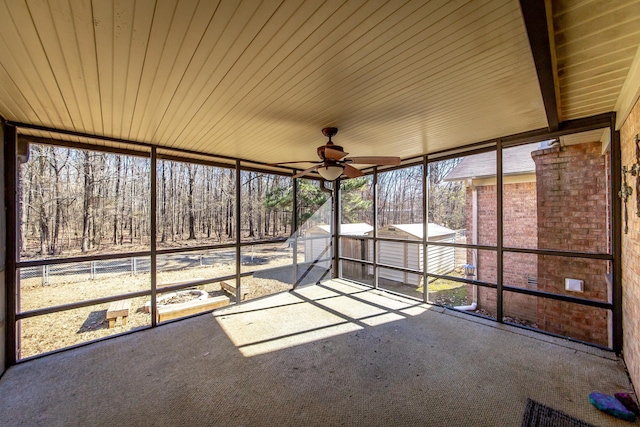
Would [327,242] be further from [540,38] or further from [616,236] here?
[540,38]

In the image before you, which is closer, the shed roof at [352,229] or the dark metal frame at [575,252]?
the dark metal frame at [575,252]

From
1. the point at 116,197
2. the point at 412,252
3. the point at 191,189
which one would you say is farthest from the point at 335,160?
the point at 116,197

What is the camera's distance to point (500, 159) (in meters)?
3.60

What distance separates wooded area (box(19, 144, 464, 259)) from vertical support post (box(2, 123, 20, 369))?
352mm

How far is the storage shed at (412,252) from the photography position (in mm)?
5066

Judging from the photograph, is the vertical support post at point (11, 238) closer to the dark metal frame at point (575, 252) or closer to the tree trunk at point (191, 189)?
the tree trunk at point (191, 189)

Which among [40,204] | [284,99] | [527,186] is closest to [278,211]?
[284,99]

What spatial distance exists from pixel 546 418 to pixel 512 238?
9.94 ft

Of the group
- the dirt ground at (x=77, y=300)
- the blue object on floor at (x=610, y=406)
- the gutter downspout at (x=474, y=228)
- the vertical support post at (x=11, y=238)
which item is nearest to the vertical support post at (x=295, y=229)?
the dirt ground at (x=77, y=300)

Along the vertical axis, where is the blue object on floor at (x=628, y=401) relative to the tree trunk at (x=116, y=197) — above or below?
below

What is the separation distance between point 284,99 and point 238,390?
2.62 meters

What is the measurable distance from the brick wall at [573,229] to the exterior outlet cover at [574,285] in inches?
1.8

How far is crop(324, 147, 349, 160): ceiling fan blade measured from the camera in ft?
8.69

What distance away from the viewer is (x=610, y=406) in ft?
6.46
